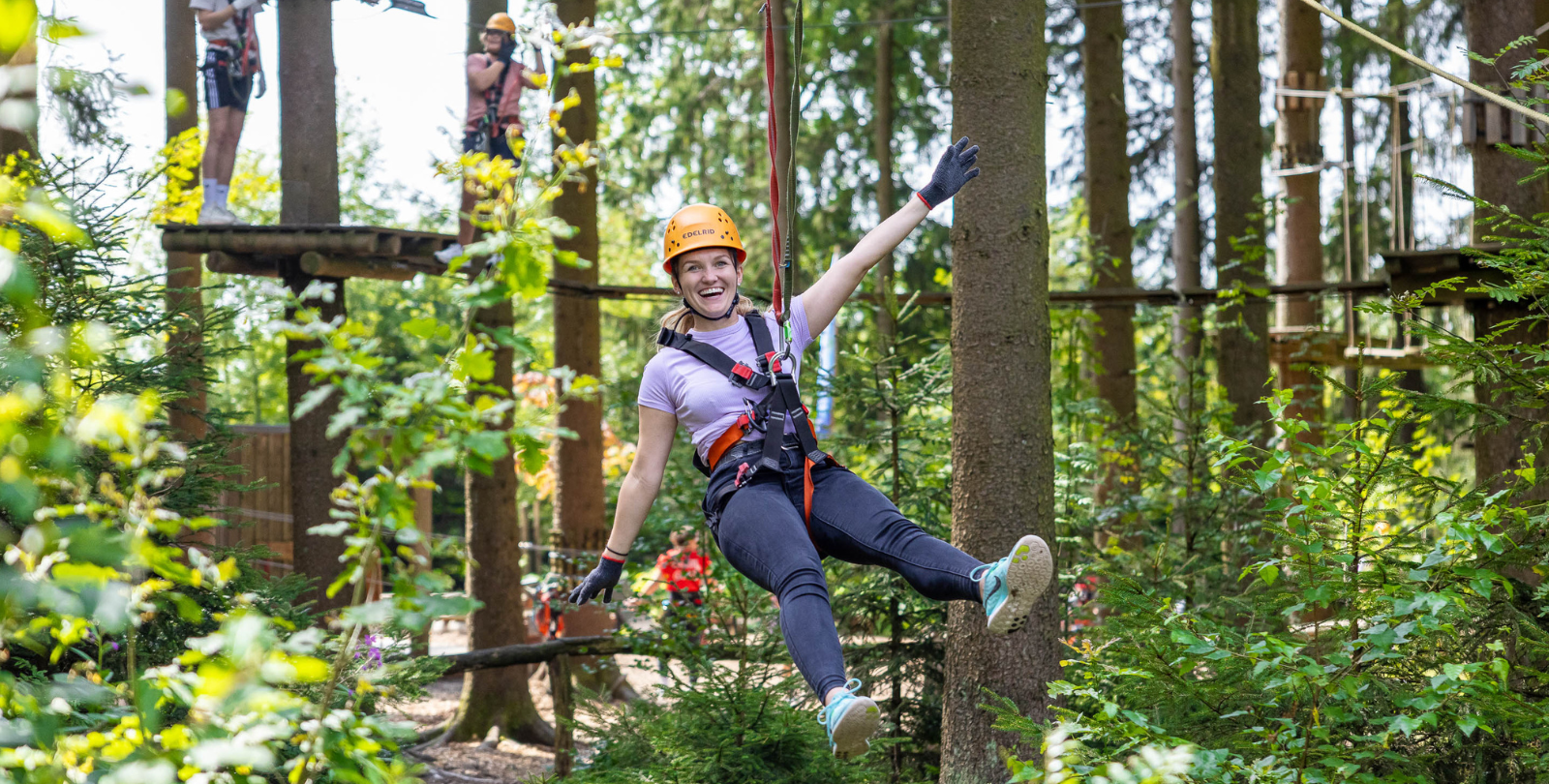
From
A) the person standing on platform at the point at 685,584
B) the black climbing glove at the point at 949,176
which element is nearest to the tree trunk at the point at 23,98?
the black climbing glove at the point at 949,176

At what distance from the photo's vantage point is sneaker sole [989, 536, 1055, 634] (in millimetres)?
3094

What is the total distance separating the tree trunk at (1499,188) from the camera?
5.37 meters

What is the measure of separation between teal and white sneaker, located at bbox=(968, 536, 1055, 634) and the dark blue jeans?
0.45 feet

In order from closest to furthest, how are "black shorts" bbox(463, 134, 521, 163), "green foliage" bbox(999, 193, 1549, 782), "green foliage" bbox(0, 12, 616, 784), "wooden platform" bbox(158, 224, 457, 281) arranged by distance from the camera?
"green foliage" bbox(0, 12, 616, 784) → "green foliage" bbox(999, 193, 1549, 782) → "wooden platform" bbox(158, 224, 457, 281) → "black shorts" bbox(463, 134, 521, 163)

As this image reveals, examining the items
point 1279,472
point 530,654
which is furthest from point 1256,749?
point 530,654

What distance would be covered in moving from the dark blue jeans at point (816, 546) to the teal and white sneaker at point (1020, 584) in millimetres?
137

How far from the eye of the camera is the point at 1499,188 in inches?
235

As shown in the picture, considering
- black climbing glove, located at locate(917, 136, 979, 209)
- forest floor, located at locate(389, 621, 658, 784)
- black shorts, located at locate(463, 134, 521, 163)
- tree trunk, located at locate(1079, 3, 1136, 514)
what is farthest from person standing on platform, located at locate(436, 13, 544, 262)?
black climbing glove, located at locate(917, 136, 979, 209)

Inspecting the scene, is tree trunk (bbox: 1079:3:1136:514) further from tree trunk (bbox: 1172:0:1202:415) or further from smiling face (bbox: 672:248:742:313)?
smiling face (bbox: 672:248:742:313)

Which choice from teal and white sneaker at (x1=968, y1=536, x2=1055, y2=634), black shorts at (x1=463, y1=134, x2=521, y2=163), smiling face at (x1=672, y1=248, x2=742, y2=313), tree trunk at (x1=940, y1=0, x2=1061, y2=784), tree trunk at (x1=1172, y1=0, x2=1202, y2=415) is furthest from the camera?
tree trunk at (x1=1172, y1=0, x2=1202, y2=415)

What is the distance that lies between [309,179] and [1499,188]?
6780 mm

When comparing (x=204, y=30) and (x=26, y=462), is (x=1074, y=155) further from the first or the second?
(x=26, y=462)

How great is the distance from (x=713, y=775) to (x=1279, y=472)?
2.65 metres

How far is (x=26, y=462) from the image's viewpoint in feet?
4.37
